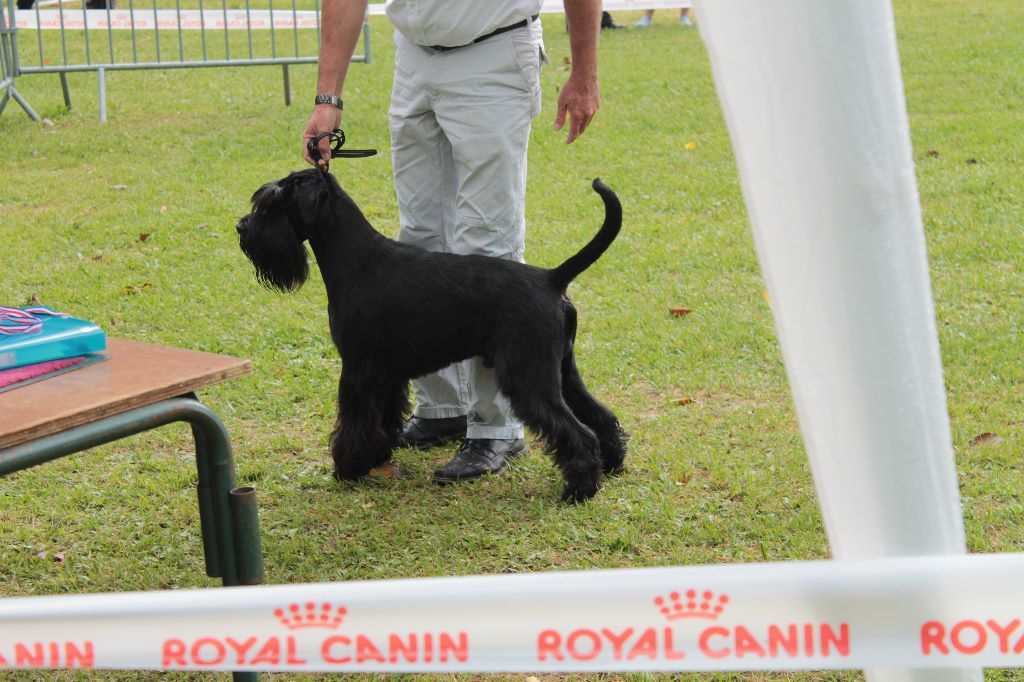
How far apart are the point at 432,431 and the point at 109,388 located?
1863 millimetres

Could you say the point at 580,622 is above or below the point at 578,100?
below

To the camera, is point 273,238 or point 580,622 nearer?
point 580,622

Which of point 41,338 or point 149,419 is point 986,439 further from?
point 41,338

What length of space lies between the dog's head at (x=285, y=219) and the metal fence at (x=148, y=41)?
6.39m

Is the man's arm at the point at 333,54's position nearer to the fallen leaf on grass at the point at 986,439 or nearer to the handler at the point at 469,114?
the handler at the point at 469,114

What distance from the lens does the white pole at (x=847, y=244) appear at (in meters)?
1.06

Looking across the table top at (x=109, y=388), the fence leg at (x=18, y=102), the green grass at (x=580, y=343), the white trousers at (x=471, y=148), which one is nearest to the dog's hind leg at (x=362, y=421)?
the green grass at (x=580, y=343)

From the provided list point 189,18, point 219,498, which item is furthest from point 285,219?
point 189,18

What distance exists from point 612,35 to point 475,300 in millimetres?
10774

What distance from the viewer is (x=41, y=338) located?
8.39 feet

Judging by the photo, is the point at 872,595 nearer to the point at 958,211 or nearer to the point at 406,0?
the point at 406,0

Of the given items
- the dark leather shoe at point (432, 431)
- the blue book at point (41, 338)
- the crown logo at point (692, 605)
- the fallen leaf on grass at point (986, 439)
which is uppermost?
the crown logo at point (692, 605)

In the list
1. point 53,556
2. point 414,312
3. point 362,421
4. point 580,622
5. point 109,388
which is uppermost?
point 580,622

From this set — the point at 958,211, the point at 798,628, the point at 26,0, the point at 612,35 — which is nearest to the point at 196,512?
the point at 798,628
